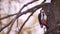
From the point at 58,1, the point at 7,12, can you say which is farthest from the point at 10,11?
the point at 58,1

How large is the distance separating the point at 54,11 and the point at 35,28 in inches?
59.7

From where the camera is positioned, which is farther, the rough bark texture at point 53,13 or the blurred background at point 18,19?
the blurred background at point 18,19

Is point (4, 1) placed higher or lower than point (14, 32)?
higher

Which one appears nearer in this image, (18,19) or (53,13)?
(53,13)

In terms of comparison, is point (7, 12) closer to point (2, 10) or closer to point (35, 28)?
point (2, 10)

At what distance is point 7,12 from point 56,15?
1.60m

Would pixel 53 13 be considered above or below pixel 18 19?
above

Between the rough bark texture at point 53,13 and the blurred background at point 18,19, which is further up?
the rough bark texture at point 53,13

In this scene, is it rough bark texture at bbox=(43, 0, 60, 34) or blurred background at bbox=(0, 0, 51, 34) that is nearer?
rough bark texture at bbox=(43, 0, 60, 34)

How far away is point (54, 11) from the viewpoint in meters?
0.51

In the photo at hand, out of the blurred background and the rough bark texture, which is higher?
the rough bark texture

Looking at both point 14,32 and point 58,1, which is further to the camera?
point 14,32

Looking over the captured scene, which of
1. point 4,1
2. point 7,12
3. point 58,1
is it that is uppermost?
point 58,1

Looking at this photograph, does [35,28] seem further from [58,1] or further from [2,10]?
[58,1]
